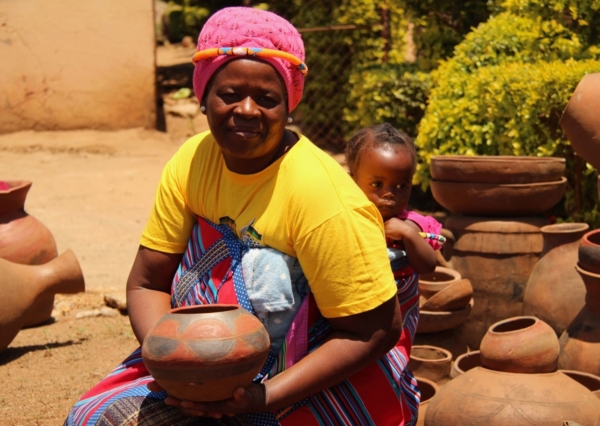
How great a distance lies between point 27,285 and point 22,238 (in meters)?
0.58

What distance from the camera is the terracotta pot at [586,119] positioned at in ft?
13.5

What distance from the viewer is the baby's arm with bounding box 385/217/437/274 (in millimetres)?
3369

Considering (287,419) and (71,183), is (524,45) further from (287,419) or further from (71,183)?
(71,183)

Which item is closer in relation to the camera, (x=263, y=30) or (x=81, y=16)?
(x=263, y=30)

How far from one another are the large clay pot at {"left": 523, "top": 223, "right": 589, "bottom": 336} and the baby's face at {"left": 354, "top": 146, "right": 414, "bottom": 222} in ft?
4.43

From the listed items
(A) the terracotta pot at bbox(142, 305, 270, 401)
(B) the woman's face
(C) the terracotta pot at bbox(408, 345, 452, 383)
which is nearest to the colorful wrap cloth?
(A) the terracotta pot at bbox(142, 305, 270, 401)

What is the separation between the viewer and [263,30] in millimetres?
2596

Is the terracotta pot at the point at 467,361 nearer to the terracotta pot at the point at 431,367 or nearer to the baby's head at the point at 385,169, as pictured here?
the terracotta pot at the point at 431,367

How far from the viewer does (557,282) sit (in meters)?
4.46

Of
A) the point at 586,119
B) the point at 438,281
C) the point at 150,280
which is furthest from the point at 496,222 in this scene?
the point at 150,280

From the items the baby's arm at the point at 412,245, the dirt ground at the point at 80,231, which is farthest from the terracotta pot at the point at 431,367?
the dirt ground at the point at 80,231

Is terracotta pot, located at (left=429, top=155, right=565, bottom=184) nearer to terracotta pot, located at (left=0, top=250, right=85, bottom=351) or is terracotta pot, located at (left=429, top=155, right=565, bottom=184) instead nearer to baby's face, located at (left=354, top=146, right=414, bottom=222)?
baby's face, located at (left=354, top=146, right=414, bottom=222)

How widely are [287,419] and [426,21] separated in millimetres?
6997

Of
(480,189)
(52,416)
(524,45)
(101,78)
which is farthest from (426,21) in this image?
(52,416)
